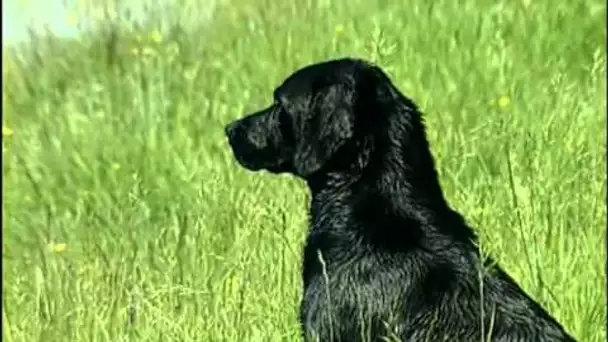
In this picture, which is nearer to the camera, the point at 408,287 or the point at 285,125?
the point at 408,287

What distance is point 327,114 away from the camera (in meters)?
4.71

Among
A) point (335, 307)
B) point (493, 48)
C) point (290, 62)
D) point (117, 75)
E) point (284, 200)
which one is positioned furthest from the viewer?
point (117, 75)

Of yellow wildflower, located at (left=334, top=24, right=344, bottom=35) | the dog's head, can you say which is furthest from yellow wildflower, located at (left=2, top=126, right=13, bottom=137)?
the dog's head

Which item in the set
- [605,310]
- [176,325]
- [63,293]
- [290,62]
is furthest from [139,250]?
[605,310]

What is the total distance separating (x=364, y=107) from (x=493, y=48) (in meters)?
2.12

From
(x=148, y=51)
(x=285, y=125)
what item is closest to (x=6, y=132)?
(x=148, y=51)

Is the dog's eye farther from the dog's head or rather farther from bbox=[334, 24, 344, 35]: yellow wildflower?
bbox=[334, 24, 344, 35]: yellow wildflower

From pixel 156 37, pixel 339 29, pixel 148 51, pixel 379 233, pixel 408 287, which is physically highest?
pixel 156 37

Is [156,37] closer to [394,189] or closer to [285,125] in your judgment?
[285,125]

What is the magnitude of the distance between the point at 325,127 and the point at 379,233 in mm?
432

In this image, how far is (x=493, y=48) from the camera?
6637 mm

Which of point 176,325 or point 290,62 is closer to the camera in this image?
point 176,325

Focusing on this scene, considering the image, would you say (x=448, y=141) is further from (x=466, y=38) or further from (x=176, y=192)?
(x=176, y=192)

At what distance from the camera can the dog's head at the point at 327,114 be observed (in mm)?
4676
